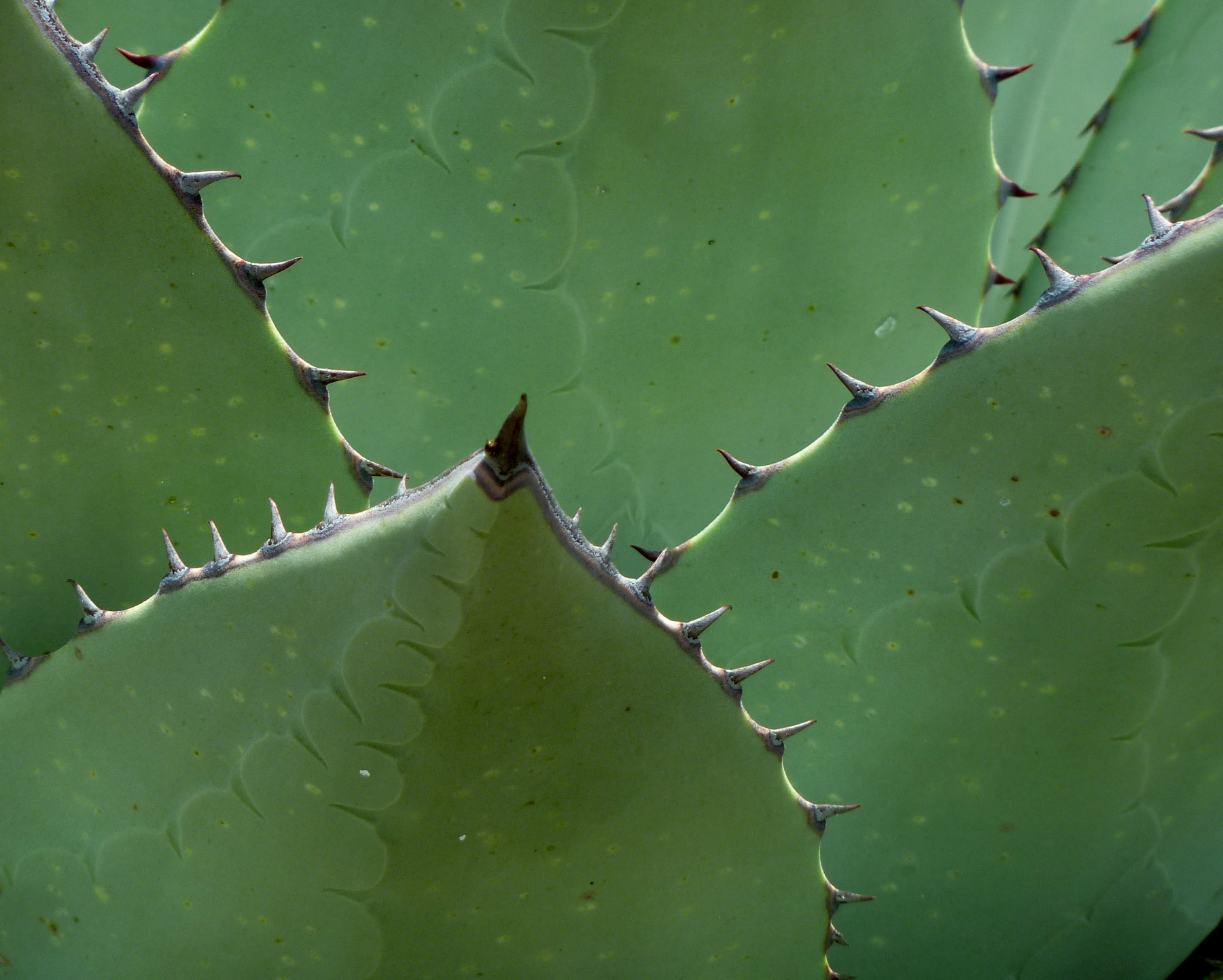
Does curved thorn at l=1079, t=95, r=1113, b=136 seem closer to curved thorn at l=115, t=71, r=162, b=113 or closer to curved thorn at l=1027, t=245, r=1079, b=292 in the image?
curved thorn at l=1027, t=245, r=1079, b=292

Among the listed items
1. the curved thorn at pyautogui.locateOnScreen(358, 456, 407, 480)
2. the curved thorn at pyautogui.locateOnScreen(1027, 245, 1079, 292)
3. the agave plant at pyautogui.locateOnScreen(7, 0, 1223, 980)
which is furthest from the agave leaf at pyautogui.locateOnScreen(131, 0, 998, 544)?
the curved thorn at pyautogui.locateOnScreen(1027, 245, 1079, 292)

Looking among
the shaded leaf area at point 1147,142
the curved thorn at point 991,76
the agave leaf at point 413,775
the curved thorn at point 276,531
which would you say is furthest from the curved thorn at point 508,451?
the shaded leaf area at point 1147,142

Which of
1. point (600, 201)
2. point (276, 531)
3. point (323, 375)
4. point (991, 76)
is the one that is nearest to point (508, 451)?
point (276, 531)

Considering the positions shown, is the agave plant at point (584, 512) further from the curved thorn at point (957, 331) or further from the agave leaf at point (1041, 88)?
the agave leaf at point (1041, 88)

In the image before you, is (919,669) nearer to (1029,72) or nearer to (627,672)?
(627,672)

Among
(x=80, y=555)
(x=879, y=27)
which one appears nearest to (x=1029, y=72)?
(x=879, y=27)

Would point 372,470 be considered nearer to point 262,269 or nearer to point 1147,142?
point 262,269
